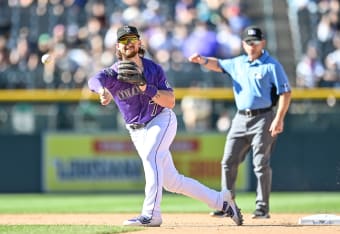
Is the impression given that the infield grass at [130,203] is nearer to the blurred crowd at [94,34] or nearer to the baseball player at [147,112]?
the baseball player at [147,112]

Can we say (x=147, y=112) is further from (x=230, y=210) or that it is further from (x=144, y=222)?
(x=230, y=210)

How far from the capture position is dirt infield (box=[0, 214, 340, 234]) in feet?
28.4

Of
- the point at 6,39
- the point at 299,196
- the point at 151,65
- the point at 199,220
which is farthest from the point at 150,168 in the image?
the point at 6,39

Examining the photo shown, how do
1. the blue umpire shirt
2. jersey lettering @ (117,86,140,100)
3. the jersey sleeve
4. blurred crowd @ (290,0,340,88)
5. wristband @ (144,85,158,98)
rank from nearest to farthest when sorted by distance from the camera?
wristband @ (144,85,158,98) → jersey lettering @ (117,86,140,100) → the jersey sleeve → the blue umpire shirt → blurred crowd @ (290,0,340,88)

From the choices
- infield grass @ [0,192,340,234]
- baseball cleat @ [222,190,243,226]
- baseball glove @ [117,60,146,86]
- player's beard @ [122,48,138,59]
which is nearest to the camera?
baseball glove @ [117,60,146,86]

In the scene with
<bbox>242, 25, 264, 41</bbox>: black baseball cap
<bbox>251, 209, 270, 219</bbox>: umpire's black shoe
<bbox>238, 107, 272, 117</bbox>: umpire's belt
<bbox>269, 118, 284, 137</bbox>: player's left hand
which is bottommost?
<bbox>251, 209, 270, 219</bbox>: umpire's black shoe

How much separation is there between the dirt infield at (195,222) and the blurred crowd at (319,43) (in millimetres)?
6430

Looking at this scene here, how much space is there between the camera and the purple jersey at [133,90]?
8.80 metres

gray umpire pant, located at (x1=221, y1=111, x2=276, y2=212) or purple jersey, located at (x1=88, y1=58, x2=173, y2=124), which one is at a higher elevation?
purple jersey, located at (x1=88, y1=58, x2=173, y2=124)

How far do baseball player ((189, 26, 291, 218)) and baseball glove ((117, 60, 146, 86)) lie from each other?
2165 mm

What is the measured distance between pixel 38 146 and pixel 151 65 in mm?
8196

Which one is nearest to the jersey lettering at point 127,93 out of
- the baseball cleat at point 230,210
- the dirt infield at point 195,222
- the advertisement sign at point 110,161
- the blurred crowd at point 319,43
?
the dirt infield at point 195,222

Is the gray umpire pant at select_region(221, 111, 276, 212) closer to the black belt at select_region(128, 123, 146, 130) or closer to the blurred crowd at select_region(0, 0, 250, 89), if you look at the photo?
the black belt at select_region(128, 123, 146, 130)

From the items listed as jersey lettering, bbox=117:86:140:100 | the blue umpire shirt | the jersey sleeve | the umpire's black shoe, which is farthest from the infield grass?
the jersey sleeve
